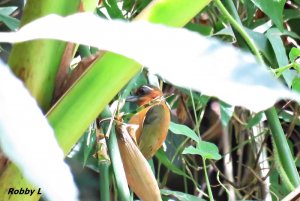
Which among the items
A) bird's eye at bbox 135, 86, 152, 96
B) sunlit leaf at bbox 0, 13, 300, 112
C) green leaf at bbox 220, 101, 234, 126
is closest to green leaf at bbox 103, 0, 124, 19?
bird's eye at bbox 135, 86, 152, 96

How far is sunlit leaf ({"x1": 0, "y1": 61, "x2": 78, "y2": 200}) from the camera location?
16cm

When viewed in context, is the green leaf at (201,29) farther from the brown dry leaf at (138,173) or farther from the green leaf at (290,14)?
the brown dry leaf at (138,173)

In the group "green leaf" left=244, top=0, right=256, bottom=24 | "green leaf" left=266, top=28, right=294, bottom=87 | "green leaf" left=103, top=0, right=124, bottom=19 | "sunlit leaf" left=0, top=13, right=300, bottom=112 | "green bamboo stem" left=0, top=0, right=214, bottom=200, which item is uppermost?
"sunlit leaf" left=0, top=13, right=300, bottom=112

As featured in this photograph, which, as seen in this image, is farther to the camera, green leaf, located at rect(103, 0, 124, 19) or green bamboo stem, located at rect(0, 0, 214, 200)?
green leaf, located at rect(103, 0, 124, 19)

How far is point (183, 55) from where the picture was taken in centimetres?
17

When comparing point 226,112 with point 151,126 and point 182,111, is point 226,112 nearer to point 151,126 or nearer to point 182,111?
point 182,111

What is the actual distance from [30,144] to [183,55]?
0.05 metres

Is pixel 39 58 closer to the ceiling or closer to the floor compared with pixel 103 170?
closer to the ceiling

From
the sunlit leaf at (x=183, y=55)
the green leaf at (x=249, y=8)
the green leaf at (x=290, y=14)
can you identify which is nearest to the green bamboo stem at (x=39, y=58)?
the sunlit leaf at (x=183, y=55)

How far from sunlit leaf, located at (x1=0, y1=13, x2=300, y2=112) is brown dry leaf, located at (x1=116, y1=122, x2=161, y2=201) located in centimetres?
21

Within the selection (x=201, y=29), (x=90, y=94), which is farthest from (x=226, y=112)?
(x=90, y=94)

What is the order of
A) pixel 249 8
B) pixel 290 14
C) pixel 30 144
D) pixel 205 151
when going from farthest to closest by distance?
1. pixel 290 14
2. pixel 249 8
3. pixel 205 151
4. pixel 30 144

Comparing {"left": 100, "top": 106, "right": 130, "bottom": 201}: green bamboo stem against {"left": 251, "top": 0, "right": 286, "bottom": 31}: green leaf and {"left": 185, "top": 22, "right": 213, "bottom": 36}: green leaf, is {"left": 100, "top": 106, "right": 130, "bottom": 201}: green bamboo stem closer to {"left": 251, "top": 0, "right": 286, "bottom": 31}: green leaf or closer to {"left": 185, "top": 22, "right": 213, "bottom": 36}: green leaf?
{"left": 251, "top": 0, "right": 286, "bottom": 31}: green leaf

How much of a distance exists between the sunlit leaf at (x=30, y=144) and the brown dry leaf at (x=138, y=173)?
0.22 metres
